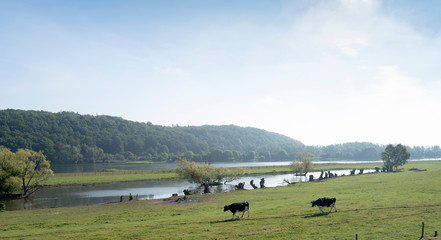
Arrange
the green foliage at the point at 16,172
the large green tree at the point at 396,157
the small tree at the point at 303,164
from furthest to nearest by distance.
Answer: the large green tree at the point at 396,157 < the small tree at the point at 303,164 < the green foliage at the point at 16,172

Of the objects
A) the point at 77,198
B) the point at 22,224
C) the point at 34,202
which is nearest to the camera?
the point at 22,224

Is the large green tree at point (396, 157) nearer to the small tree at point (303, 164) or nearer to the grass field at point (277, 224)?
the small tree at point (303, 164)

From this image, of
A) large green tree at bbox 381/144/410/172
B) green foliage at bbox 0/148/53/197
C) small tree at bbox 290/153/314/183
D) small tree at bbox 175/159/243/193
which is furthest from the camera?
large green tree at bbox 381/144/410/172

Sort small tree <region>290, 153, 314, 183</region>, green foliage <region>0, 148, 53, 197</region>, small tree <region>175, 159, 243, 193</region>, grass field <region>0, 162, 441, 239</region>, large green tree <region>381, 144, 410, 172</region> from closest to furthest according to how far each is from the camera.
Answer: grass field <region>0, 162, 441, 239</region> → green foliage <region>0, 148, 53, 197</region> → small tree <region>175, 159, 243, 193</region> → small tree <region>290, 153, 314, 183</region> → large green tree <region>381, 144, 410, 172</region>

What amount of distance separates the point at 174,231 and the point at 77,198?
40652 millimetres

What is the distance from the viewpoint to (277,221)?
23000 mm

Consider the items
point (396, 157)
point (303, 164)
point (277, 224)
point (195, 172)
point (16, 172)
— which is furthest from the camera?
point (396, 157)

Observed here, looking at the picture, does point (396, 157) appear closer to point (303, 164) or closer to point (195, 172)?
point (303, 164)

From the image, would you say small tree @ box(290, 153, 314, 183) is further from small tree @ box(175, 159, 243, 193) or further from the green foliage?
the green foliage

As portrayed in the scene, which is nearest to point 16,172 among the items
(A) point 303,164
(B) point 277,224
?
(B) point 277,224

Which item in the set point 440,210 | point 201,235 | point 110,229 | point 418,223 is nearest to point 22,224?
point 110,229

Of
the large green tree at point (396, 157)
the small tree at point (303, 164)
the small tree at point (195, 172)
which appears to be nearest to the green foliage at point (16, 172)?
the small tree at point (195, 172)

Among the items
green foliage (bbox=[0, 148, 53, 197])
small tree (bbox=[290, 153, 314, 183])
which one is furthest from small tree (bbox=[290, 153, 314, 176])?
green foliage (bbox=[0, 148, 53, 197])

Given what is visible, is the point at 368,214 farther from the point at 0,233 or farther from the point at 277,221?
the point at 0,233
